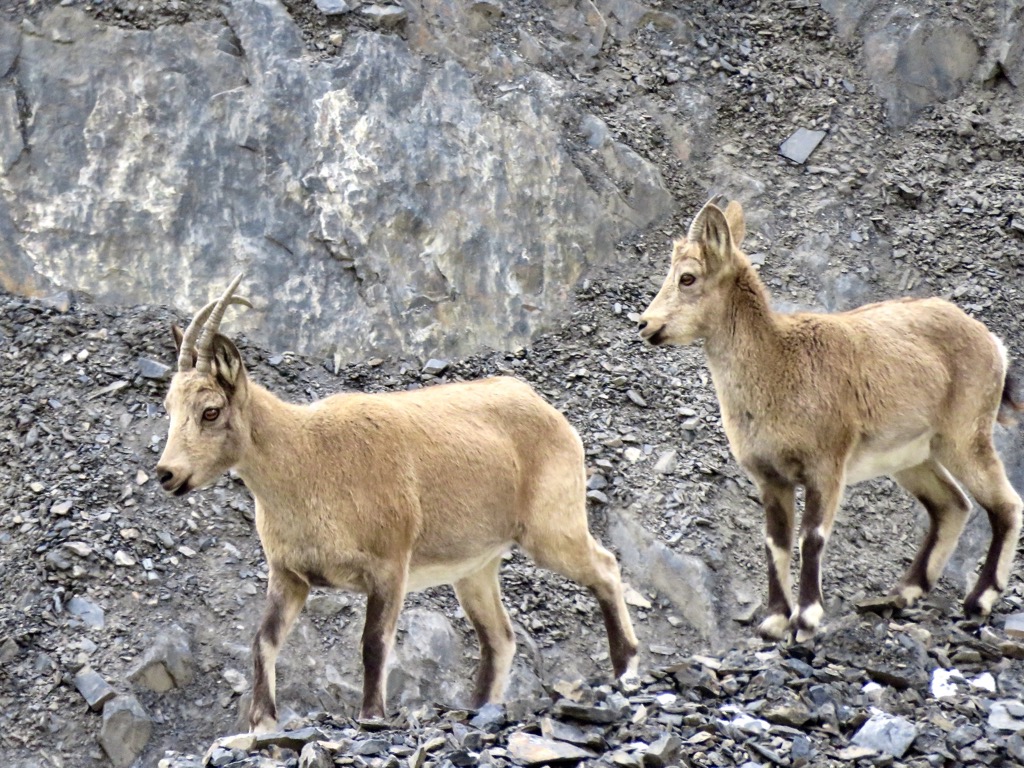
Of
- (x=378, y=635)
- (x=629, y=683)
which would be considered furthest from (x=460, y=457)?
(x=629, y=683)

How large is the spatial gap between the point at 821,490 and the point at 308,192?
22.1ft

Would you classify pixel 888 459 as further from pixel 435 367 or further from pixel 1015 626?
pixel 435 367

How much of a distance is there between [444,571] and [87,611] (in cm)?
314

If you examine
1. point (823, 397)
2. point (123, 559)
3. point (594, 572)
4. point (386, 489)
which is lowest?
point (123, 559)

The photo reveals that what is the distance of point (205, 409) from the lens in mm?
9219

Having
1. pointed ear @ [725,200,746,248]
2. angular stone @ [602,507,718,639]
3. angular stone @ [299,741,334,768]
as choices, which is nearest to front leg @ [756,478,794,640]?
pointed ear @ [725,200,746,248]

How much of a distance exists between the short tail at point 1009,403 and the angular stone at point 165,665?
6518 mm

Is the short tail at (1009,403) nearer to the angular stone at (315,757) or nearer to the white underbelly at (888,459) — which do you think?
the white underbelly at (888,459)

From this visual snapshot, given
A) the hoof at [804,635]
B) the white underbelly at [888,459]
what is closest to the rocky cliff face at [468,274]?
the hoof at [804,635]

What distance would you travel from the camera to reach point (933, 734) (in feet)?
27.0

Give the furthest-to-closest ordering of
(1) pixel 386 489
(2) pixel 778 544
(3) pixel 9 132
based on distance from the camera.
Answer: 1. (3) pixel 9 132
2. (2) pixel 778 544
3. (1) pixel 386 489

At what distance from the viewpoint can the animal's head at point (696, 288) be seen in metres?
10.5

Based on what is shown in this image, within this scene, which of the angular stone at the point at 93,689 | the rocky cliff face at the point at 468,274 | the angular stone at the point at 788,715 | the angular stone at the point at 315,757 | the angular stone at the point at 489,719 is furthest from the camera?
the rocky cliff face at the point at 468,274

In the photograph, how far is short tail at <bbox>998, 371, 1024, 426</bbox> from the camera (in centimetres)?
1118
